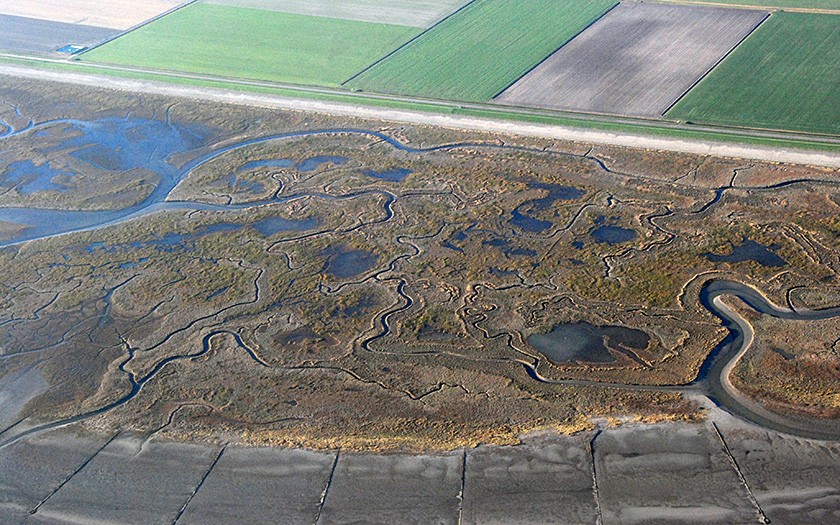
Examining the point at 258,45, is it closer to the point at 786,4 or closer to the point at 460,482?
the point at 786,4

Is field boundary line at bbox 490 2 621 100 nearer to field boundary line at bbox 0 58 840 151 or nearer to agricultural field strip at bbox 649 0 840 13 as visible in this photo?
field boundary line at bbox 0 58 840 151

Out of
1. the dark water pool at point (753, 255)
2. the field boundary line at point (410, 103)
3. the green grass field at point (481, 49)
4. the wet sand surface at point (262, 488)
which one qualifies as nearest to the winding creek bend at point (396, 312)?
the dark water pool at point (753, 255)

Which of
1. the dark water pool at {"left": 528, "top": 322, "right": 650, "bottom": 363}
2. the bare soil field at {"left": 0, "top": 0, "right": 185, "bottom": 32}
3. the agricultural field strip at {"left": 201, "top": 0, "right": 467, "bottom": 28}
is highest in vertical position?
the bare soil field at {"left": 0, "top": 0, "right": 185, "bottom": 32}

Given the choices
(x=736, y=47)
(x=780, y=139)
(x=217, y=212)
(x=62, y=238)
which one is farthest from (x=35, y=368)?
(x=736, y=47)

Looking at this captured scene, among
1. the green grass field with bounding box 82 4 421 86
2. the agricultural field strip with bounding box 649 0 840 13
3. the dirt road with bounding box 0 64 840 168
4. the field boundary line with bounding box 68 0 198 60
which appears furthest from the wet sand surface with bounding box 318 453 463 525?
the agricultural field strip with bounding box 649 0 840 13

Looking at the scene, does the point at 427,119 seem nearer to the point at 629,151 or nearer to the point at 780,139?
the point at 629,151
